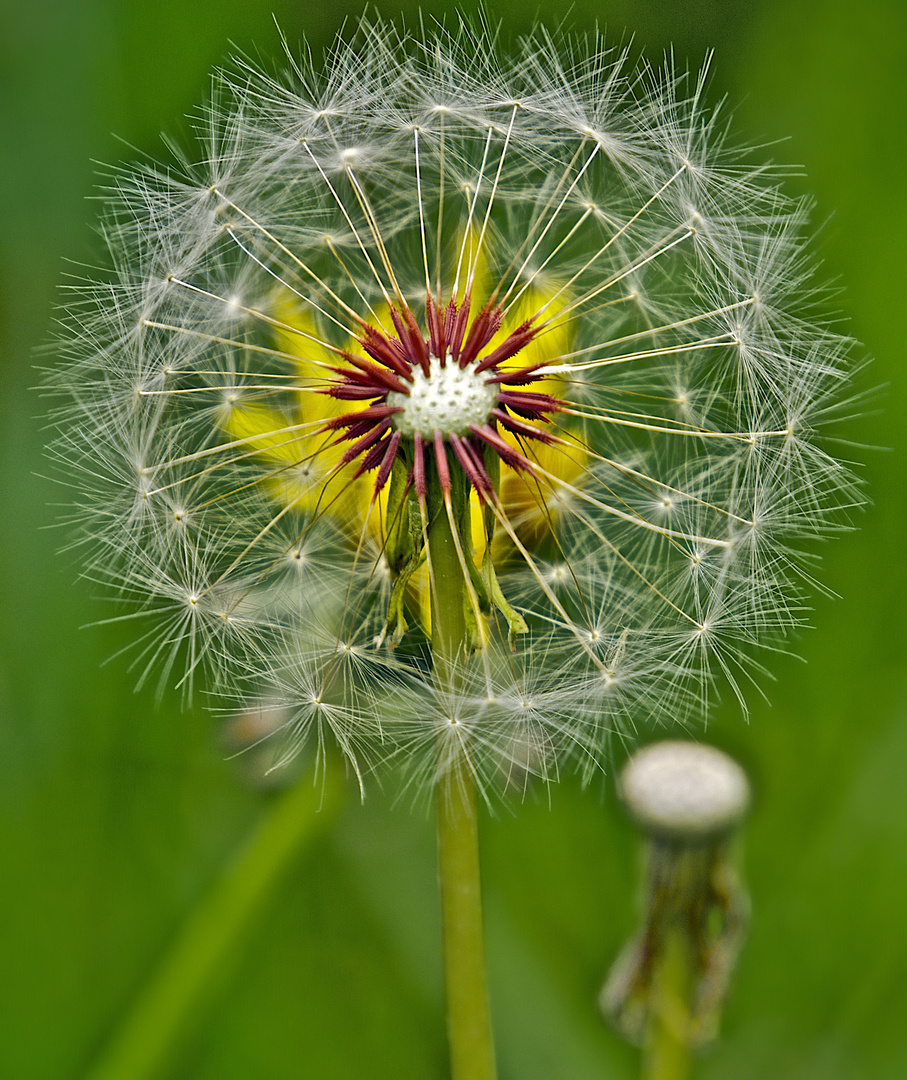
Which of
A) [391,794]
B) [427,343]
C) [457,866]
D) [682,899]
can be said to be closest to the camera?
[457,866]

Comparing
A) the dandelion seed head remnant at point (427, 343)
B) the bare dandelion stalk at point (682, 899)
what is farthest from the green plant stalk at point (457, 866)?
the bare dandelion stalk at point (682, 899)

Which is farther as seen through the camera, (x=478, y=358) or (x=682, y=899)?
(x=682, y=899)

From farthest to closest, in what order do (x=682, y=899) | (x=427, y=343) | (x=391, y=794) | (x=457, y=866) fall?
(x=391, y=794) → (x=682, y=899) → (x=427, y=343) → (x=457, y=866)

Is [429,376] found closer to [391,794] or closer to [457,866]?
[457,866]

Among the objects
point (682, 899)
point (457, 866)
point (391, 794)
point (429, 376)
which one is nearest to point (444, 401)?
point (429, 376)

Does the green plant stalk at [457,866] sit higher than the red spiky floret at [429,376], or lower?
lower

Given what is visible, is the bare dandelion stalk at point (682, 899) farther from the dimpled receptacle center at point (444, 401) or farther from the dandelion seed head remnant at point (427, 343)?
the dimpled receptacle center at point (444, 401)

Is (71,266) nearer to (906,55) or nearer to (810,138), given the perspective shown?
(810,138)
